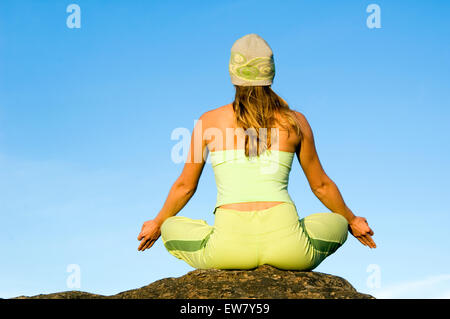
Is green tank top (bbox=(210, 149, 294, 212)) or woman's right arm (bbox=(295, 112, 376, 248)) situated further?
woman's right arm (bbox=(295, 112, 376, 248))

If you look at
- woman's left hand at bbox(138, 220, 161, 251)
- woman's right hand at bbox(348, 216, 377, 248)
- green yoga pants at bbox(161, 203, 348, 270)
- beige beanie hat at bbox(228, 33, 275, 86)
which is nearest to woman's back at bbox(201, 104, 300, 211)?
green yoga pants at bbox(161, 203, 348, 270)

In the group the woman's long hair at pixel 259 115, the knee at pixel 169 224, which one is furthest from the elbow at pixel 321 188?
the knee at pixel 169 224

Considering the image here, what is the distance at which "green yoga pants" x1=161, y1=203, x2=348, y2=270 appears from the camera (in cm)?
669

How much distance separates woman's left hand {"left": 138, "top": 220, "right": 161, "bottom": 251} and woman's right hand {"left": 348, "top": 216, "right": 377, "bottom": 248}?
2.32m

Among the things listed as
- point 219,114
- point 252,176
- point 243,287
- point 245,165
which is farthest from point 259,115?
point 243,287

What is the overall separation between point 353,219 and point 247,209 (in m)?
1.63

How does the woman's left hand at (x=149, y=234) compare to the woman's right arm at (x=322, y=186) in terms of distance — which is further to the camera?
the woman's left hand at (x=149, y=234)

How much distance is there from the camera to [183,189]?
7.42 meters

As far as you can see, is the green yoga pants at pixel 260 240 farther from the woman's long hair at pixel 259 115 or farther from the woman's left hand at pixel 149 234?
the woman's long hair at pixel 259 115

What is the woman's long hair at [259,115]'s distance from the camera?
22.6ft

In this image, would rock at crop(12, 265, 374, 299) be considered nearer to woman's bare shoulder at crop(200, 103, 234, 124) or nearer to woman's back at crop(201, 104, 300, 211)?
woman's back at crop(201, 104, 300, 211)

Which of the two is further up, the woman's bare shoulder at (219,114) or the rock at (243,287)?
the woman's bare shoulder at (219,114)

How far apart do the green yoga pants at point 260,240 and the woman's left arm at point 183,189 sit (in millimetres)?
448
